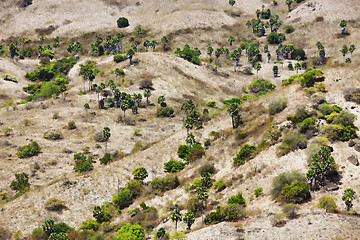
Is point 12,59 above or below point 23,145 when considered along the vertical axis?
above

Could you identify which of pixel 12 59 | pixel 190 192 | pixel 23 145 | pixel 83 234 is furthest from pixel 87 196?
pixel 12 59

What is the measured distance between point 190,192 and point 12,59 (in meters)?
143

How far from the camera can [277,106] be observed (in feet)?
257

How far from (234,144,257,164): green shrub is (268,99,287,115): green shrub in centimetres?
1371

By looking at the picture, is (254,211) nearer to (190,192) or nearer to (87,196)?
(190,192)

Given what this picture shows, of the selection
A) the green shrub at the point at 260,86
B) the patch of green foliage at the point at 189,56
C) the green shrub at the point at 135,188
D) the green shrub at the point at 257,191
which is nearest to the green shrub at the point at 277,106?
the green shrub at the point at 257,191

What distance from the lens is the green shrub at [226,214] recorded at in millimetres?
48484

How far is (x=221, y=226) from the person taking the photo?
46.7m

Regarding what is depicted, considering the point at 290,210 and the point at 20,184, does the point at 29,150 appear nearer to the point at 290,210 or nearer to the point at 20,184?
the point at 20,184

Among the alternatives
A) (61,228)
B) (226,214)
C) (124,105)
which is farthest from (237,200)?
(124,105)

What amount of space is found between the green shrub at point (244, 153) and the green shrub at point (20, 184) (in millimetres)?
43408

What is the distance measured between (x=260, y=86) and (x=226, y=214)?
9850 cm

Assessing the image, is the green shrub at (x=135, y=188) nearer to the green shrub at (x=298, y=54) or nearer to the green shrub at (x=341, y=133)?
the green shrub at (x=341, y=133)

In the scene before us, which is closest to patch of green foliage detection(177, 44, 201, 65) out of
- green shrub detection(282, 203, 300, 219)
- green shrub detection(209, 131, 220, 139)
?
green shrub detection(209, 131, 220, 139)
